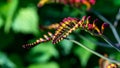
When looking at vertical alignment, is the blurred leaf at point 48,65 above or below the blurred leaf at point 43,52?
below

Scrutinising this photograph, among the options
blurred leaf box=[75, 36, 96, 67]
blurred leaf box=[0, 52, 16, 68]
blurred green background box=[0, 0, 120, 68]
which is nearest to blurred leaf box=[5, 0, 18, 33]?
blurred green background box=[0, 0, 120, 68]

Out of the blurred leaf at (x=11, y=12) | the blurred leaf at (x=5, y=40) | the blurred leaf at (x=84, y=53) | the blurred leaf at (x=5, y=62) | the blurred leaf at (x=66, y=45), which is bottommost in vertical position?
the blurred leaf at (x=84, y=53)

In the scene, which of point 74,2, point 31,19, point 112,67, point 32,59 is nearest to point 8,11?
point 31,19

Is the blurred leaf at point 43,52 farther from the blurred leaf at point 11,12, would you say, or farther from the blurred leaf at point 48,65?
the blurred leaf at point 11,12

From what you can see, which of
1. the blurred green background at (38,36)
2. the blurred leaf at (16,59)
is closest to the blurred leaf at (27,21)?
the blurred green background at (38,36)

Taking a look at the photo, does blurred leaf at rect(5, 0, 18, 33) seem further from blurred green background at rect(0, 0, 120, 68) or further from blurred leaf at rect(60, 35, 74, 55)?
blurred leaf at rect(60, 35, 74, 55)

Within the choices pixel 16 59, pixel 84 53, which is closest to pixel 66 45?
pixel 84 53

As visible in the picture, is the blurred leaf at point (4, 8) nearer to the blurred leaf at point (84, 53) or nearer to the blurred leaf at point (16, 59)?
the blurred leaf at point (16, 59)

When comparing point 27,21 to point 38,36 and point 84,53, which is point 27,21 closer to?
point 38,36
